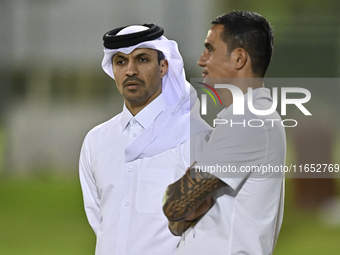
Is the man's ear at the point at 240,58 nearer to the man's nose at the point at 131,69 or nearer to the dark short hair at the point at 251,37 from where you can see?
the dark short hair at the point at 251,37

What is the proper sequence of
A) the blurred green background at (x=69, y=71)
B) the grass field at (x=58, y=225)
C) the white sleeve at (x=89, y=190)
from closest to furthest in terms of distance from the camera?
1. the white sleeve at (x=89, y=190)
2. the grass field at (x=58, y=225)
3. the blurred green background at (x=69, y=71)

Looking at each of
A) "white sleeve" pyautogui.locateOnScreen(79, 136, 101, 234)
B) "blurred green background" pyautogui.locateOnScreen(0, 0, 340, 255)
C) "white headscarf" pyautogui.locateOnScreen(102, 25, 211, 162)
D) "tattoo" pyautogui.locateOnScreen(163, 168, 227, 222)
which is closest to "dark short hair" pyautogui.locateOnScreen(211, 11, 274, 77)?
"tattoo" pyautogui.locateOnScreen(163, 168, 227, 222)

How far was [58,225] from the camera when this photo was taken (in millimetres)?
6941

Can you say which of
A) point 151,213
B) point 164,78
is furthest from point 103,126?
point 151,213

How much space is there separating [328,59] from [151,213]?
26.1 ft

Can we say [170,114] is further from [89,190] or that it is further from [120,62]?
[89,190]

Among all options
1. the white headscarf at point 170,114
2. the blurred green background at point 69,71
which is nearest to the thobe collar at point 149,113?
the white headscarf at point 170,114

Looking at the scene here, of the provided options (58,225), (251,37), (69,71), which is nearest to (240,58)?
(251,37)

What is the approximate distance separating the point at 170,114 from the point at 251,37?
1.99 ft

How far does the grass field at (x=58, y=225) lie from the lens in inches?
227

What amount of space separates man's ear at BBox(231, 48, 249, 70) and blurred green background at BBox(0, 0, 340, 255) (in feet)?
21.2

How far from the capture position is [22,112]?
329 inches

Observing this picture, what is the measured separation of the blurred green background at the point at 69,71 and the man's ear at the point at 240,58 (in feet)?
21.2

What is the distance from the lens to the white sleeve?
1884 mm
